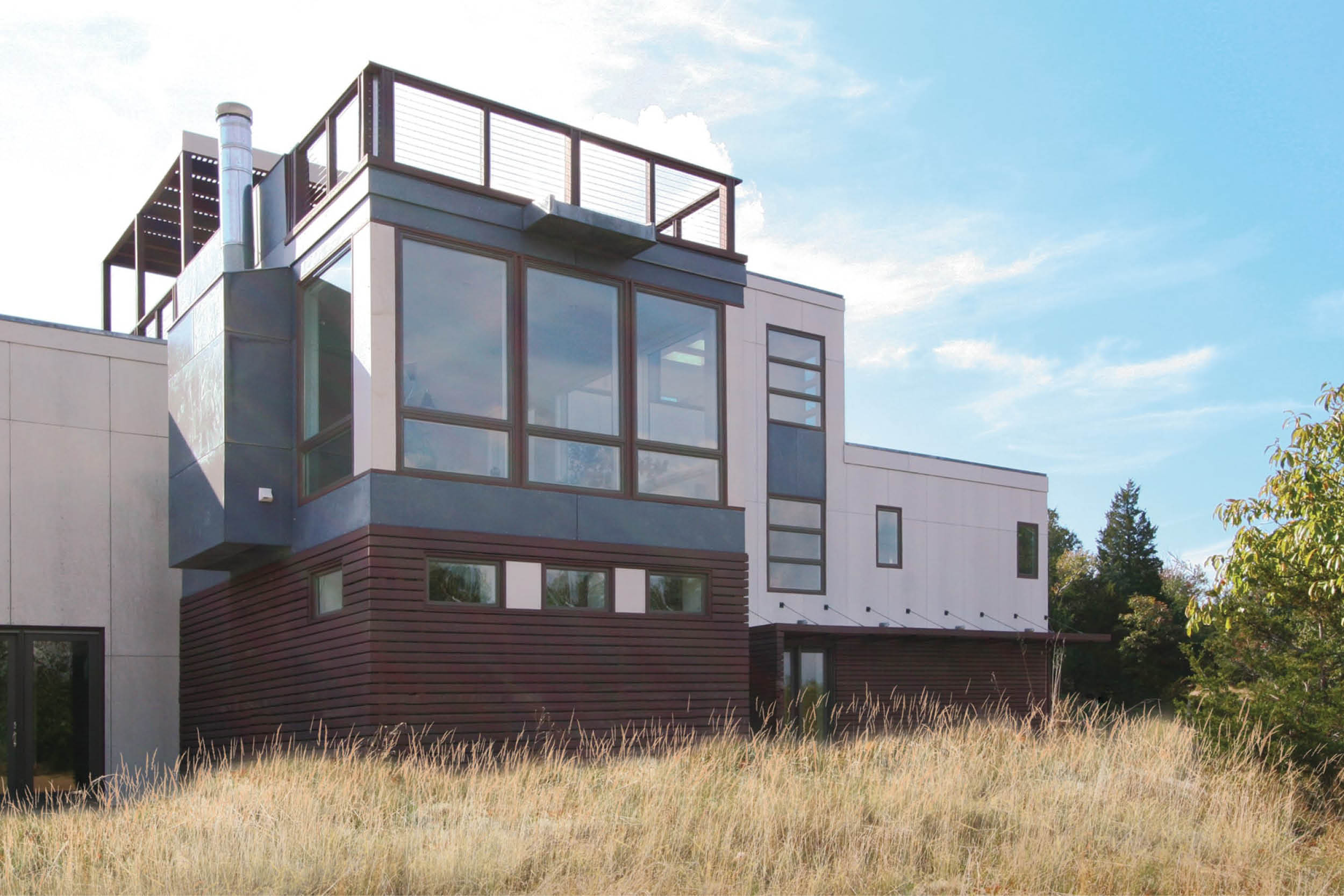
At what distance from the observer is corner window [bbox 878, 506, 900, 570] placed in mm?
22500

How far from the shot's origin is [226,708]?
A: 15.9 m

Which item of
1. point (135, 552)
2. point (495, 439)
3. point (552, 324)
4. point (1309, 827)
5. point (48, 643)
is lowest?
point (1309, 827)

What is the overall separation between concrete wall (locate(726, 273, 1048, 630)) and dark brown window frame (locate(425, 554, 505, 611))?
19.8 feet

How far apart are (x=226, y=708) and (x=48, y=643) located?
256 centimetres

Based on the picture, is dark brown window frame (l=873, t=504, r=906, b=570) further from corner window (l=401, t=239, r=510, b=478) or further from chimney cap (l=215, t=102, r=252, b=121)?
chimney cap (l=215, t=102, r=252, b=121)

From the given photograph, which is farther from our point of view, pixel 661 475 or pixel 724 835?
pixel 661 475

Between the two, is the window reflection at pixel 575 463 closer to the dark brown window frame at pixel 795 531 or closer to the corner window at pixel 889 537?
the dark brown window frame at pixel 795 531

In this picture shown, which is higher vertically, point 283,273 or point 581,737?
point 283,273

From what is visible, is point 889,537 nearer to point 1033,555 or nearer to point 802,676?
point 802,676

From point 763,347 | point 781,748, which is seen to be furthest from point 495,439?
point 763,347

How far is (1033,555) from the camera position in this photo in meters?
25.2

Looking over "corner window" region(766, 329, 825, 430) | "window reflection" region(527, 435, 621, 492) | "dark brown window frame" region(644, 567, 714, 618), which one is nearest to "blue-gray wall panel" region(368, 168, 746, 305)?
"window reflection" region(527, 435, 621, 492)

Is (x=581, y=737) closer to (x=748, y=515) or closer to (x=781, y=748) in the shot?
(x=781, y=748)

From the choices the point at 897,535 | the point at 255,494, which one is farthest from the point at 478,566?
the point at 897,535
